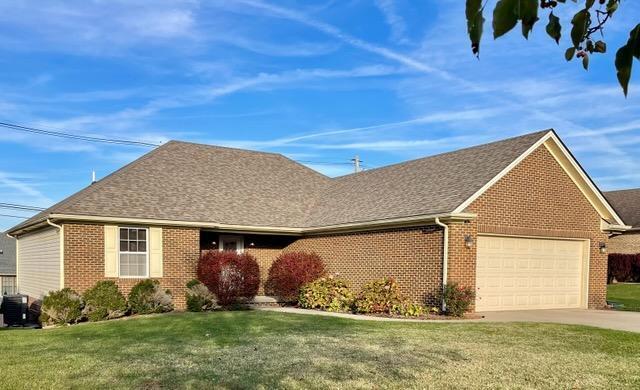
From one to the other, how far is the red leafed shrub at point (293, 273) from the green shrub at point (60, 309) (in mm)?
6682

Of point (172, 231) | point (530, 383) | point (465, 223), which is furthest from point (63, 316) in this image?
point (530, 383)

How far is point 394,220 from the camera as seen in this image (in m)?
17.0

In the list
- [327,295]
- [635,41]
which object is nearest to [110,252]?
[327,295]

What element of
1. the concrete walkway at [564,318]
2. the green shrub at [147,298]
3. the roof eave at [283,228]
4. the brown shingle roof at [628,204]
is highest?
the brown shingle roof at [628,204]

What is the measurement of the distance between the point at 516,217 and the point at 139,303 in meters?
11.9

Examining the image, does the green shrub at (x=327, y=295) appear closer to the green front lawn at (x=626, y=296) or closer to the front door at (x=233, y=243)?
the front door at (x=233, y=243)

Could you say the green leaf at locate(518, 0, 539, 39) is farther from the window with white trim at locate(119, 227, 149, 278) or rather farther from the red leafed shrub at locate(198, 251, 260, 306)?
the window with white trim at locate(119, 227, 149, 278)

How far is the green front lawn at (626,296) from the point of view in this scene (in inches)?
808

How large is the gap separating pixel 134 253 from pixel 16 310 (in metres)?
7.46

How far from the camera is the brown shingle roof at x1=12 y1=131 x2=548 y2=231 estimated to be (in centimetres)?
1764

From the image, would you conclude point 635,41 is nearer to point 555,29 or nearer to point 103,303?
point 555,29

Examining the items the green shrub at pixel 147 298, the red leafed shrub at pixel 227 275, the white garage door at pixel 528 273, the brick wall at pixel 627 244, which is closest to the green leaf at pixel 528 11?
the white garage door at pixel 528 273

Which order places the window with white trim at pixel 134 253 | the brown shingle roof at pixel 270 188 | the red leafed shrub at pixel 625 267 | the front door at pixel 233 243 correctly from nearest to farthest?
1. the brown shingle roof at pixel 270 188
2. the window with white trim at pixel 134 253
3. the front door at pixel 233 243
4. the red leafed shrub at pixel 625 267

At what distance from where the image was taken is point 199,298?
1786cm
